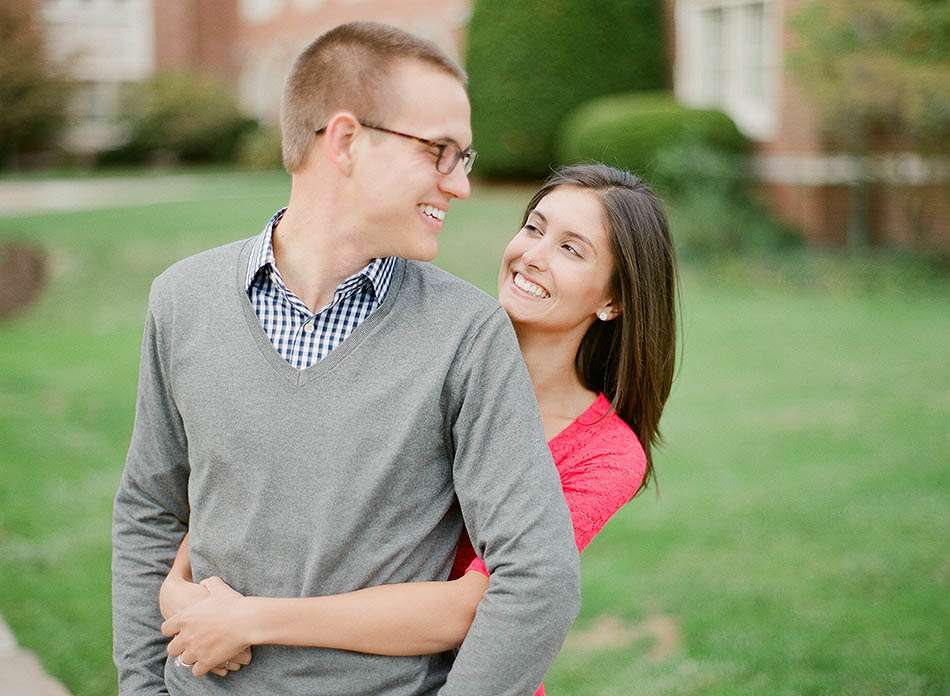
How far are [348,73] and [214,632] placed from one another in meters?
0.85

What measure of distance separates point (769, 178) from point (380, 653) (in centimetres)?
1314

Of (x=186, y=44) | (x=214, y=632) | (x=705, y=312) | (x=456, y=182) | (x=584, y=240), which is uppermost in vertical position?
(x=186, y=44)

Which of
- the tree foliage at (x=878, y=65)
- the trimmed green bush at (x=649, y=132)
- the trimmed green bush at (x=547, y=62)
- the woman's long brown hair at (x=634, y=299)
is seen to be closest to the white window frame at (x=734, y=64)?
the trimmed green bush at (x=547, y=62)

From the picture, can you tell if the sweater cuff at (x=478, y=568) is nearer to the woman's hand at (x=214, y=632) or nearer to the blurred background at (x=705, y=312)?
the woman's hand at (x=214, y=632)

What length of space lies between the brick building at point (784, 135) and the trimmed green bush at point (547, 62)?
64 centimetres

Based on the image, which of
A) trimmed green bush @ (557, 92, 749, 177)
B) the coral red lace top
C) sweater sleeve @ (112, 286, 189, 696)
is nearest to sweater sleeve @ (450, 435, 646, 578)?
the coral red lace top

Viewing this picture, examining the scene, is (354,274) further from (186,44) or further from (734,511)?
(186,44)

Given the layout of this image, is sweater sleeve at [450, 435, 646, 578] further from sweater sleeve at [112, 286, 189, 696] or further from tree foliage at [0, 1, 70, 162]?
tree foliage at [0, 1, 70, 162]

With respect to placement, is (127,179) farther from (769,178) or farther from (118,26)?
(769,178)

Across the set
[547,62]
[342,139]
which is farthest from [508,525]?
[547,62]

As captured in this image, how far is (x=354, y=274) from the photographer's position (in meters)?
1.66

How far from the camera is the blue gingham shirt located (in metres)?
1.62

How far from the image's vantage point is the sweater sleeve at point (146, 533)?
1.77m

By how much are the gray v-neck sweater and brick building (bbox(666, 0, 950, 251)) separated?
437 inches
